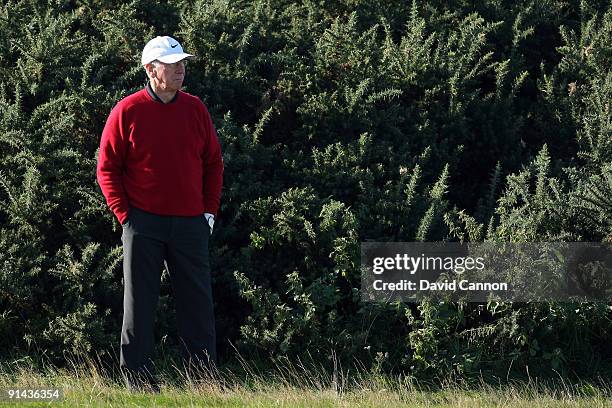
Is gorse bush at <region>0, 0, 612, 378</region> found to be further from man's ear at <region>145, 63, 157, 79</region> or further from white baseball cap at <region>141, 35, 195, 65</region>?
white baseball cap at <region>141, 35, 195, 65</region>

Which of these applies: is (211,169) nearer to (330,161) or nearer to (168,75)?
(168,75)

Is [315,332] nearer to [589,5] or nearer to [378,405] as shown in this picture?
[378,405]

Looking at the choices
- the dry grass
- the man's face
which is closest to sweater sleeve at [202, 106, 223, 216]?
the man's face

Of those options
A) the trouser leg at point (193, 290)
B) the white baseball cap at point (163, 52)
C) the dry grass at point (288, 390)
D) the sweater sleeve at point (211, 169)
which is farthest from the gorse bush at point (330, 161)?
the white baseball cap at point (163, 52)

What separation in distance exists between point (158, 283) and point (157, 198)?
57 centimetres

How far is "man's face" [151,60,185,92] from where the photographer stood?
6117mm

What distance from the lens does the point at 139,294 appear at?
246 inches

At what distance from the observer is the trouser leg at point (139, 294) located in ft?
20.3

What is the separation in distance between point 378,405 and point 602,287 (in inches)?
88.2

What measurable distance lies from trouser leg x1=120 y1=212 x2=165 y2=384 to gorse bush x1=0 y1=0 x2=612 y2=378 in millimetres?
678

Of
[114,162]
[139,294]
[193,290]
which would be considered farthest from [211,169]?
[139,294]

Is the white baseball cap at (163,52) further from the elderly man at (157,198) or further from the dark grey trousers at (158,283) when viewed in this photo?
the dark grey trousers at (158,283)

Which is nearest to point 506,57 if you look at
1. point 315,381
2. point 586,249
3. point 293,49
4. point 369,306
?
point 293,49

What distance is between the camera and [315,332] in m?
7.00
